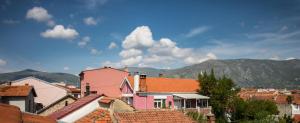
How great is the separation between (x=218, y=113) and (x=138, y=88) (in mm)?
14497

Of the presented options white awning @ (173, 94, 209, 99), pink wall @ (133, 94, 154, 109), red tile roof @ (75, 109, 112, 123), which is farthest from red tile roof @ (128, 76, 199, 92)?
red tile roof @ (75, 109, 112, 123)

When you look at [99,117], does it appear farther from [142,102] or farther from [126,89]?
[126,89]

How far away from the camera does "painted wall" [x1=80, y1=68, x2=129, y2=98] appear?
58438mm

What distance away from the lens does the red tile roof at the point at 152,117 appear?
15.9m

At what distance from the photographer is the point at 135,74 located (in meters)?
54.6

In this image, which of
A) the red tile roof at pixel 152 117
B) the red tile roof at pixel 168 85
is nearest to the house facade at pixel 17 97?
the red tile roof at pixel 168 85

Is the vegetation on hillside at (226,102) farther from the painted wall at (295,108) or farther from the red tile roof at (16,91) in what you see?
the painted wall at (295,108)

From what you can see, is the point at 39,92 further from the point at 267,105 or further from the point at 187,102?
the point at 267,105

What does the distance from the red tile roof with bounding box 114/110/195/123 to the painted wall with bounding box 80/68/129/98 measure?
128 ft

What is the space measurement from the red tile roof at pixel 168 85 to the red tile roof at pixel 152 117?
3599cm

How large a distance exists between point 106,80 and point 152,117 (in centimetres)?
4514

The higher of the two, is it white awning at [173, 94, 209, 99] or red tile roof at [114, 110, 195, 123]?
red tile roof at [114, 110, 195, 123]

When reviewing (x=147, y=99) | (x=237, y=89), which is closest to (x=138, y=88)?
(x=147, y=99)

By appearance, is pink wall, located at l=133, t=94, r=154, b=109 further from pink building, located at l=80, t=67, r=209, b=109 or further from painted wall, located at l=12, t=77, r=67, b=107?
painted wall, located at l=12, t=77, r=67, b=107
